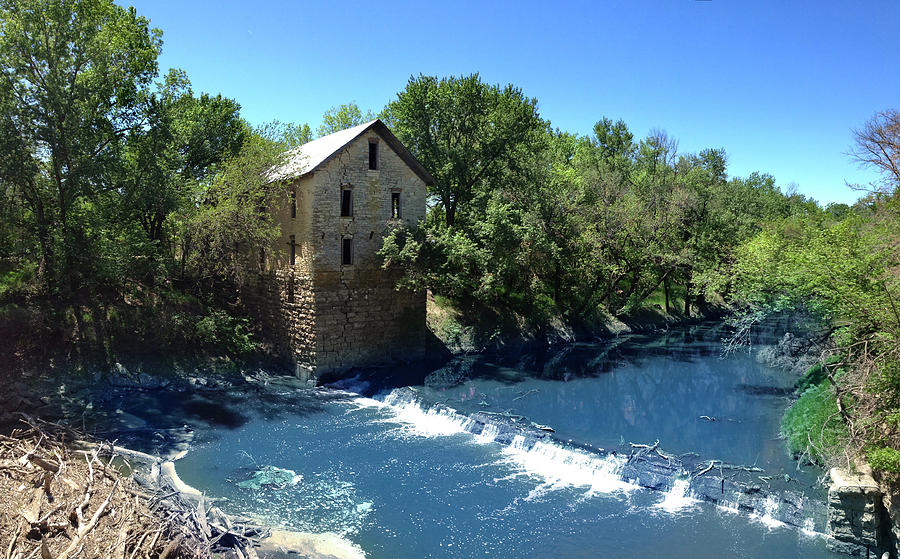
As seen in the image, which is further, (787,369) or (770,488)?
(787,369)

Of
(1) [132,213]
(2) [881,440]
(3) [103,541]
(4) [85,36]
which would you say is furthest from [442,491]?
(4) [85,36]

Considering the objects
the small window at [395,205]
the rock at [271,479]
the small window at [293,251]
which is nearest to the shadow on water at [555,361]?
the small window at [293,251]

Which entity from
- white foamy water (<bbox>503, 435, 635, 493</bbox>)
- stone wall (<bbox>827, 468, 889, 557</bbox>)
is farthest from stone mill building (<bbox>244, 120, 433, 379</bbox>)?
stone wall (<bbox>827, 468, 889, 557</bbox>)

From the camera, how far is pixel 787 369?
2664cm

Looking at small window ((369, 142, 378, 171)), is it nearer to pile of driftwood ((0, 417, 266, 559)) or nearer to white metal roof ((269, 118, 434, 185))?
white metal roof ((269, 118, 434, 185))

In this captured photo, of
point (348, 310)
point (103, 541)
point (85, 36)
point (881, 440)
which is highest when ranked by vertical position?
point (85, 36)

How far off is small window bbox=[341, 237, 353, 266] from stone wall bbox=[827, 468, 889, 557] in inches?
752

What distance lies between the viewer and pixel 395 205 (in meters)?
27.0

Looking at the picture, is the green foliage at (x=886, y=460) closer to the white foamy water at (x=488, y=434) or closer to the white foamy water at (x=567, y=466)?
the white foamy water at (x=567, y=466)

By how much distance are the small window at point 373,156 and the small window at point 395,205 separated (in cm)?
164

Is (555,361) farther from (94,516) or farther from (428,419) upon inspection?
(94,516)

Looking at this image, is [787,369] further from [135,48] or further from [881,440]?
[135,48]

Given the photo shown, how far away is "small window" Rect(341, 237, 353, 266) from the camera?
25286 millimetres

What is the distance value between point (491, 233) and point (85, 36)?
18.9m
